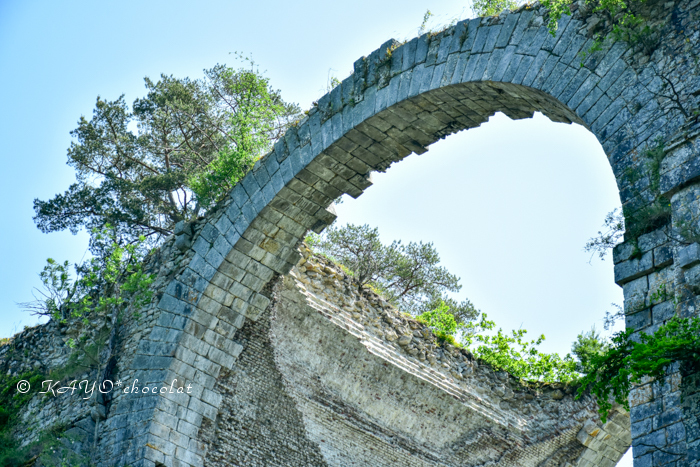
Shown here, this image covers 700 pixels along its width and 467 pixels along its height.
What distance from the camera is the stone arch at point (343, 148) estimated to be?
5406mm

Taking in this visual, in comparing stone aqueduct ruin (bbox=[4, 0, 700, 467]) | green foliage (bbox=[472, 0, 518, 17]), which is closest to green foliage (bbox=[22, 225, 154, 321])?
stone aqueduct ruin (bbox=[4, 0, 700, 467])

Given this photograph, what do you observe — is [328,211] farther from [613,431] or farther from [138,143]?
[138,143]

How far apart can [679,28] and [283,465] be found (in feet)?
22.0

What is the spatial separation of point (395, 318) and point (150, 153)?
28.5ft

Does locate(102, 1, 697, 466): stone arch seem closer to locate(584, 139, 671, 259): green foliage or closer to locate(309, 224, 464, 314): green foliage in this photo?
locate(584, 139, 671, 259): green foliage

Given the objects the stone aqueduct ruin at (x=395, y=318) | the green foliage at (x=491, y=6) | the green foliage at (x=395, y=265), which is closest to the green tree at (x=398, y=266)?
the green foliage at (x=395, y=265)

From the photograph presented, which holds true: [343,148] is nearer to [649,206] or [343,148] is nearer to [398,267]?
[649,206]

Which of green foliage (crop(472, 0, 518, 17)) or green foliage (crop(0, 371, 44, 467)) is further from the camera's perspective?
green foliage (crop(0, 371, 44, 467))

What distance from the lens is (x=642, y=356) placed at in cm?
399

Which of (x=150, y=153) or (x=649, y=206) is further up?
(x=150, y=153)

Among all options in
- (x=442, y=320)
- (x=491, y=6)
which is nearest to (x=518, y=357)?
(x=442, y=320)

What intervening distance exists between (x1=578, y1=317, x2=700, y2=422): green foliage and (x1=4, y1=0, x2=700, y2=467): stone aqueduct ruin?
134mm

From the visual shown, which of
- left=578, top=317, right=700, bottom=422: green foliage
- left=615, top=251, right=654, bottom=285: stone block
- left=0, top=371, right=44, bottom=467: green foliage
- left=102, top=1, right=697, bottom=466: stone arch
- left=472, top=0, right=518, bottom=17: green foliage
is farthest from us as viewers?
left=0, top=371, right=44, bottom=467: green foliage

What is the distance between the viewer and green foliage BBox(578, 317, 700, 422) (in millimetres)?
3891
